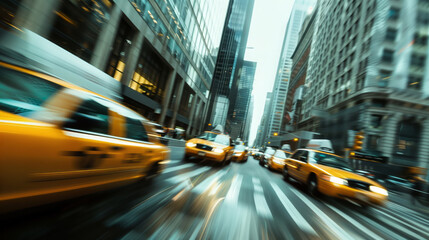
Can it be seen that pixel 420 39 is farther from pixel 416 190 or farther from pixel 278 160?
pixel 278 160

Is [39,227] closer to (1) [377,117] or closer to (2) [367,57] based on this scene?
(1) [377,117]

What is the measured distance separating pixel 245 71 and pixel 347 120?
416ft

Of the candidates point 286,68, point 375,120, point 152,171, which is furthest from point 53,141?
point 286,68

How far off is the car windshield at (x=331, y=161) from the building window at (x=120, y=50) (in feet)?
54.7

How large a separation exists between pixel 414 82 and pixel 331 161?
29819 mm

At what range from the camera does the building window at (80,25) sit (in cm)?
1120

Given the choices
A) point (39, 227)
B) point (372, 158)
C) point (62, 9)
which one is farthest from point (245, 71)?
point (39, 227)

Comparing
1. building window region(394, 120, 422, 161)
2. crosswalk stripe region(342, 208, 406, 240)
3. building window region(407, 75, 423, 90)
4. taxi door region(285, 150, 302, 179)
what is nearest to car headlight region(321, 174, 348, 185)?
crosswalk stripe region(342, 208, 406, 240)

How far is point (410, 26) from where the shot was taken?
2544 cm

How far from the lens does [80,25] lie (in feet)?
41.1

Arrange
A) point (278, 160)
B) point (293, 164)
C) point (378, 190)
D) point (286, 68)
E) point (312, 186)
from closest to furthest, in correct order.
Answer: point (378, 190) → point (312, 186) → point (293, 164) → point (278, 160) → point (286, 68)

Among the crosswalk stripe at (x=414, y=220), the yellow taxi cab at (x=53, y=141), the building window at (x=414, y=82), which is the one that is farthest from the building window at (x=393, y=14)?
the yellow taxi cab at (x=53, y=141)

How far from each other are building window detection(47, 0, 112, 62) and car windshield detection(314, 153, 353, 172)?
14.3m

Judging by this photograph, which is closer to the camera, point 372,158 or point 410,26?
point 372,158
